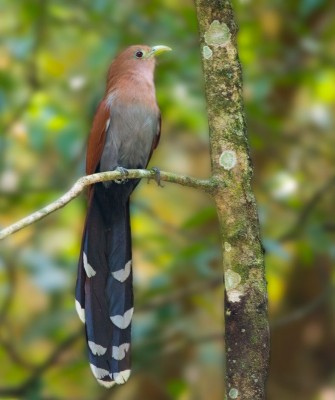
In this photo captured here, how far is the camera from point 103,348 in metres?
2.97

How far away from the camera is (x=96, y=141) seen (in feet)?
11.3

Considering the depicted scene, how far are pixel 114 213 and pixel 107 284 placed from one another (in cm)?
39

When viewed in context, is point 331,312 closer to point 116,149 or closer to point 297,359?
point 297,359

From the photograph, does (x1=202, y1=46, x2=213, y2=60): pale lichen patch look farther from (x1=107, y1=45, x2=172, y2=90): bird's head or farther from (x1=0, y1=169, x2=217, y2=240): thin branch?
(x1=107, y1=45, x2=172, y2=90): bird's head

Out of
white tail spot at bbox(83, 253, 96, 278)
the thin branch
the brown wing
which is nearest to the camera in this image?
the thin branch

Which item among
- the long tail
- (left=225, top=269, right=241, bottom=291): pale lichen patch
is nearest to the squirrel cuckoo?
the long tail

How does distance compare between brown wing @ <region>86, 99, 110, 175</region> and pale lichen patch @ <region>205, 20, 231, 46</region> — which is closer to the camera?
pale lichen patch @ <region>205, 20, 231, 46</region>

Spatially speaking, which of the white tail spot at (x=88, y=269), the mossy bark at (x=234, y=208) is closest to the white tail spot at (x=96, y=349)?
the white tail spot at (x=88, y=269)

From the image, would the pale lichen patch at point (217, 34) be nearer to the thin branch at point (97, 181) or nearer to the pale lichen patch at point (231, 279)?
the thin branch at point (97, 181)

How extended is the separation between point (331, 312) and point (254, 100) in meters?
1.41

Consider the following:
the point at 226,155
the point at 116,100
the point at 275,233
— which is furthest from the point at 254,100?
the point at 226,155

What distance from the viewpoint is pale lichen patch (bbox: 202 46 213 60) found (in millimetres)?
2305

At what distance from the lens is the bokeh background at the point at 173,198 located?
4.45 meters

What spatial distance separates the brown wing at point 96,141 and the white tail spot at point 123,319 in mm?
630
